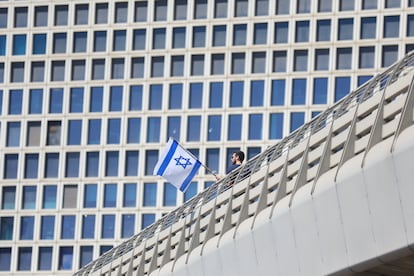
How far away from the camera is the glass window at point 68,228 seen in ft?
363

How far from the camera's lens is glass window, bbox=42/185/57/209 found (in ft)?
369

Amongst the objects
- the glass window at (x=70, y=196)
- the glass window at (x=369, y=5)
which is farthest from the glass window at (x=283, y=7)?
the glass window at (x=70, y=196)

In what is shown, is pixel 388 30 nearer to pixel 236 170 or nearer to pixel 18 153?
pixel 18 153

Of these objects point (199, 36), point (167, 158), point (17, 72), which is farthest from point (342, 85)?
point (167, 158)

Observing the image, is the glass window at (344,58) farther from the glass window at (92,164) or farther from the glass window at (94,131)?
the glass window at (92,164)

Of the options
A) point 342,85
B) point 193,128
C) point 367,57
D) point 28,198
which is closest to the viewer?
point 342,85

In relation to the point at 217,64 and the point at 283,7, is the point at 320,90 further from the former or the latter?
the point at 217,64

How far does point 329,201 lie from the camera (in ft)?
74.5

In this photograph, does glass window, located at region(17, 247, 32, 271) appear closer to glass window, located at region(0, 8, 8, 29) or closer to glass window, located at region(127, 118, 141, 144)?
glass window, located at region(127, 118, 141, 144)

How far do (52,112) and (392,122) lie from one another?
9239 centimetres

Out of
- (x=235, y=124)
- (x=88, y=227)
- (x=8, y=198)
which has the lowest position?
(x=88, y=227)

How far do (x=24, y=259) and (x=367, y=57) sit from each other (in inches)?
910

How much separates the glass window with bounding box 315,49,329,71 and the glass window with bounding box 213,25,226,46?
584 cm

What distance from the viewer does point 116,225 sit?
109 meters
